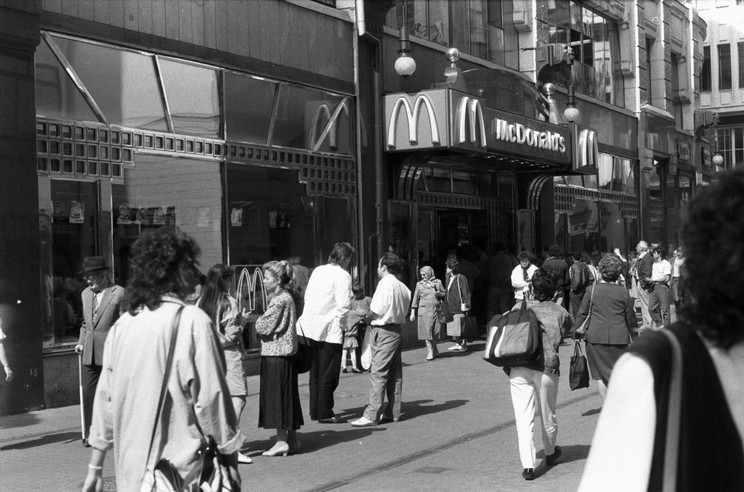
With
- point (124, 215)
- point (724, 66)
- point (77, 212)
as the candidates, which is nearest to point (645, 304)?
point (124, 215)

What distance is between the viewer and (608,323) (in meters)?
9.65

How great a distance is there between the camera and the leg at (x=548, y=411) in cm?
793

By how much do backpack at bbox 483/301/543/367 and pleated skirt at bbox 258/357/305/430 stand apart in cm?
196

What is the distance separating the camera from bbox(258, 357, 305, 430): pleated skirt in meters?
8.66

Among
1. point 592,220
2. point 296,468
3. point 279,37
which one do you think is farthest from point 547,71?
point 296,468

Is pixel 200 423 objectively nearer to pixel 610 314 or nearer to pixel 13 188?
pixel 610 314

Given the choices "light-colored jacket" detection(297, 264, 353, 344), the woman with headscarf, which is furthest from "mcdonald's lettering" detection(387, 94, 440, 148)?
A: "light-colored jacket" detection(297, 264, 353, 344)

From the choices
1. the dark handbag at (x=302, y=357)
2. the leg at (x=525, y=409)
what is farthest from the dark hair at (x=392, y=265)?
the leg at (x=525, y=409)

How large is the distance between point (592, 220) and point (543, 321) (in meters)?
20.1

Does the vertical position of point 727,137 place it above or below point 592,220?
above

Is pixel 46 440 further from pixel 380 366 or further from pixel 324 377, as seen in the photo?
pixel 380 366

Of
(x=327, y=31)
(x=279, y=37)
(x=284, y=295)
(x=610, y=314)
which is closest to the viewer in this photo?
(x=284, y=295)

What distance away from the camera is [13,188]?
11.1 metres

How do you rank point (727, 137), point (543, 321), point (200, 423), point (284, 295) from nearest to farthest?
1. point (200, 423)
2. point (543, 321)
3. point (284, 295)
4. point (727, 137)
